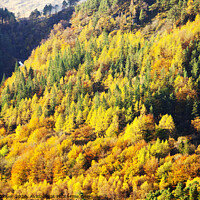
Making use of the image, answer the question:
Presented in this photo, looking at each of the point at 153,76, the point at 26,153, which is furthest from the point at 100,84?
the point at 26,153

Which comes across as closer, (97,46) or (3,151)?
(3,151)

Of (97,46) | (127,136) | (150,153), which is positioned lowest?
(150,153)

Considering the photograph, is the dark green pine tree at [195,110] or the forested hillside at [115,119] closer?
the forested hillside at [115,119]

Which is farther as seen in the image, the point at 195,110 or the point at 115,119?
the point at 115,119

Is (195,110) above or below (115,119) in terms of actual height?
above

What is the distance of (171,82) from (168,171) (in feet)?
185

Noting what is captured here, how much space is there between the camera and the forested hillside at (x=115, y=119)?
65938mm

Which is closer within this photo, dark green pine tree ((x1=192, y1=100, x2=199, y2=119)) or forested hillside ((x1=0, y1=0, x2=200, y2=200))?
forested hillside ((x1=0, y1=0, x2=200, y2=200))

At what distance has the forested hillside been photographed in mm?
65938

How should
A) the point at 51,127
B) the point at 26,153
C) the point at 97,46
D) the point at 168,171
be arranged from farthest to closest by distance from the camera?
the point at 97,46, the point at 51,127, the point at 26,153, the point at 168,171

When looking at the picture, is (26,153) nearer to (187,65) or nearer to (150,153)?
(150,153)

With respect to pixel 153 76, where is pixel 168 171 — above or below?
below

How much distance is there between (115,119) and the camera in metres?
98.1

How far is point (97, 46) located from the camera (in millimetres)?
176375
